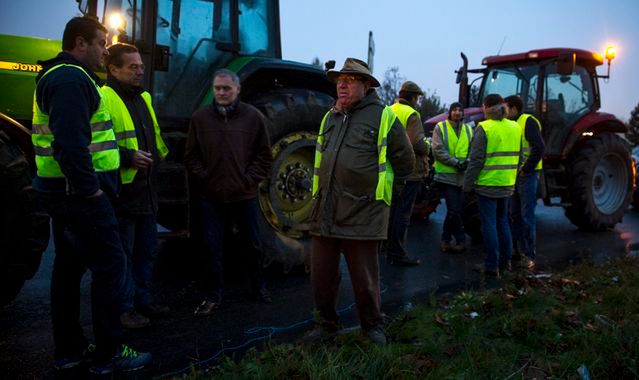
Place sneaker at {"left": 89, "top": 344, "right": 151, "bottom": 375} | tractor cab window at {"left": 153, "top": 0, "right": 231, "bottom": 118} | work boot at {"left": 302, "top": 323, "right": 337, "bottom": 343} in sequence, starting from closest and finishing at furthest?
1. sneaker at {"left": 89, "top": 344, "right": 151, "bottom": 375}
2. work boot at {"left": 302, "top": 323, "right": 337, "bottom": 343}
3. tractor cab window at {"left": 153, "top": 0, "right": 231, "bottom": 118}

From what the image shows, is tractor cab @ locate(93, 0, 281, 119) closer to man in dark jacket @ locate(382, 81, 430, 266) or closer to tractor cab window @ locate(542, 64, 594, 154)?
man in dark jacket @ locate(382, 81, 430, 266)

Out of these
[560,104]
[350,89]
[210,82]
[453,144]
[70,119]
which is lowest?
[70,119]

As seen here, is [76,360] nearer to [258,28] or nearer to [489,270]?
[258,28]

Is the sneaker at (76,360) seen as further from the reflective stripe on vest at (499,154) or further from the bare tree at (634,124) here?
the bare tree at (634,124)

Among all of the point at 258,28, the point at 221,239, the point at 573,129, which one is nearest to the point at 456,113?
the point at 258,28

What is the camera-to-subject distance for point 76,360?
342 cm

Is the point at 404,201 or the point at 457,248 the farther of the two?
the point at 457,248

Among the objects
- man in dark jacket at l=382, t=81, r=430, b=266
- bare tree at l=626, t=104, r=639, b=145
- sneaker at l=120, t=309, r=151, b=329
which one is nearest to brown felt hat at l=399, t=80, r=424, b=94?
man in dark jacket at l=382, t=81, r=430, b=266

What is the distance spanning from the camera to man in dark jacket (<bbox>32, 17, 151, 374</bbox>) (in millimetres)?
2979

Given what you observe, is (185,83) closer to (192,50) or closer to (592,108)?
(192,50)

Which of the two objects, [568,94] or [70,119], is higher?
[568,94]

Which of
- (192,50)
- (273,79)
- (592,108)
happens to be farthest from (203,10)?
(592,108)

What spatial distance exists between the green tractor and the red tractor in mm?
3883

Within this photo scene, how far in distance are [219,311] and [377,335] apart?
1.41 m
